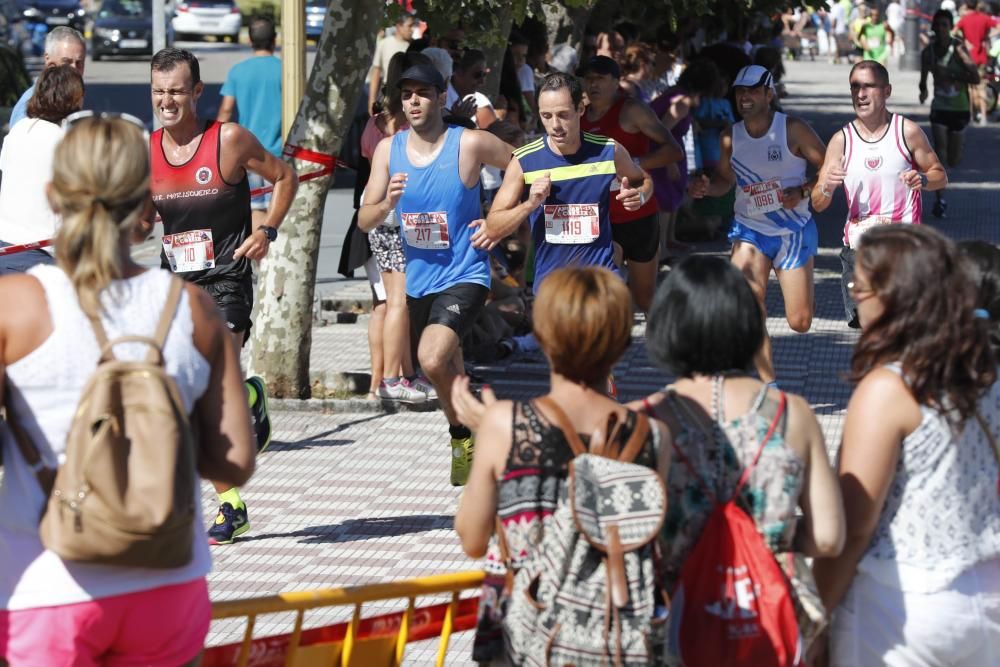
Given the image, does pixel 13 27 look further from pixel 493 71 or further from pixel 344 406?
pixel 344 406

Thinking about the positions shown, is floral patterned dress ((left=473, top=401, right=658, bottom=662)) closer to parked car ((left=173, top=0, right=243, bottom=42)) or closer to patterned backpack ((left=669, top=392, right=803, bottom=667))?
patterned backpack ((left=669, top=392, right=803, bottom=667))

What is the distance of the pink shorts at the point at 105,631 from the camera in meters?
2.97

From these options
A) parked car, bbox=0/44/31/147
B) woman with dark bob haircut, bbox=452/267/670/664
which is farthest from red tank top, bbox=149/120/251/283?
parked car, bbox=0/44/31/147

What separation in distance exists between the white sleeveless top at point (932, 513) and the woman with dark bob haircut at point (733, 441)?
0.56 feet

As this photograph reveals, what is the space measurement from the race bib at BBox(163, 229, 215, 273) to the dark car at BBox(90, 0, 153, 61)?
34041 millimetres

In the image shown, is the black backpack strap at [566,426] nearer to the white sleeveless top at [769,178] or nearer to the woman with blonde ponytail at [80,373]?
the woman with blonde ponytail at [80,373]

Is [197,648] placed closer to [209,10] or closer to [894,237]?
[894,237]

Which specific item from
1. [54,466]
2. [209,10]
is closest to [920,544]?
[54,466]

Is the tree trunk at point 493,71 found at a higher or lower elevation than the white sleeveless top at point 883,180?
higher

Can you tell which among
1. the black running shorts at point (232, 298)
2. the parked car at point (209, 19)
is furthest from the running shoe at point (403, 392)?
the parked car at point (209, 19)

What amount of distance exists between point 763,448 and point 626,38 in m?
12.8

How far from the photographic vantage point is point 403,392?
8.88m

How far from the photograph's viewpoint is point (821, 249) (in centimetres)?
1555

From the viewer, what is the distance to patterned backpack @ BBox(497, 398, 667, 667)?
310 cm
